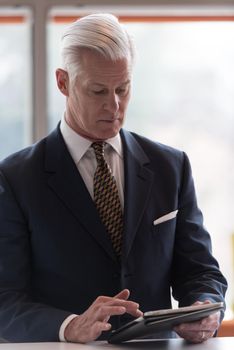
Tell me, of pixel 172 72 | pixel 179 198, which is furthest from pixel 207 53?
pixel 179 198

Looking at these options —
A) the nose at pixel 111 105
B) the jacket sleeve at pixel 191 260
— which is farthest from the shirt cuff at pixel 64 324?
the nose at pixel 111 105

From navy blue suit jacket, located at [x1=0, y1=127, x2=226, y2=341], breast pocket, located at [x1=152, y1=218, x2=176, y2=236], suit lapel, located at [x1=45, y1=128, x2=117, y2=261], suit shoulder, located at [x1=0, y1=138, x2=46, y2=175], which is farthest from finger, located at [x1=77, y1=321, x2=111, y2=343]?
suit shoulder, located at [x1=0, y1=138, x2=46, y2=175]

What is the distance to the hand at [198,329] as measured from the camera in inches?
98.7

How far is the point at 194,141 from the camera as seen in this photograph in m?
5.04

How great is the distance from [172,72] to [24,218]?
8.01 feet

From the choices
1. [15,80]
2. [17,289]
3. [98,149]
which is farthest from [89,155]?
[15,80]

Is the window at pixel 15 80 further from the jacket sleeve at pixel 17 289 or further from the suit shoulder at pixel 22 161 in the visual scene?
the jacket sleeve at pixel 17 289

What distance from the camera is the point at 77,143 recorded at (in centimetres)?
289

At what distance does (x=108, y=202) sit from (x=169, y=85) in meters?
2.32

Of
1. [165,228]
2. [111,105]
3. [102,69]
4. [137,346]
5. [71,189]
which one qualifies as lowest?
[137,346]

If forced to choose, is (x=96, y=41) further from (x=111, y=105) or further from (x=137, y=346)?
(x=137, y=346)

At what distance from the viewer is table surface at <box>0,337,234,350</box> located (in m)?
2.45

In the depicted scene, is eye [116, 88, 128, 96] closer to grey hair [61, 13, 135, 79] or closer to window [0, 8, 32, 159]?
grey hair [61, 13, 135, 79]

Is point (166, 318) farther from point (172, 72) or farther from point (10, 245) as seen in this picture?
point (172, 72)
